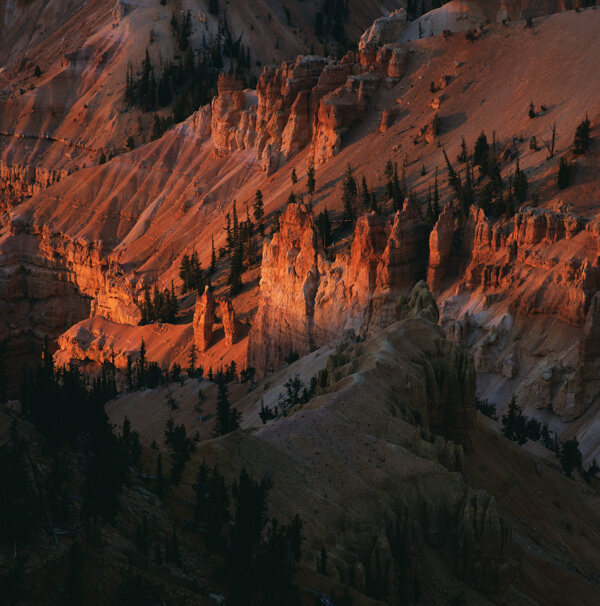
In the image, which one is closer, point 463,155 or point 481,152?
point 481,152

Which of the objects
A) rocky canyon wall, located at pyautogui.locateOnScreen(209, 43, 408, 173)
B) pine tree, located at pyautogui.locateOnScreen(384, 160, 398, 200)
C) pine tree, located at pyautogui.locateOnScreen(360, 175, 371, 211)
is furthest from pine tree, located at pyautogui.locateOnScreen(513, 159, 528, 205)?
rocky canyon wall, located at pyautogui.locateOnScreen(209, 43, 408, 173)

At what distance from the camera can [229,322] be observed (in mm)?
73312

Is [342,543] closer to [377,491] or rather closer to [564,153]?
[377,491]

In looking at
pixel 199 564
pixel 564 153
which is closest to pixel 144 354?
pixel 564 153

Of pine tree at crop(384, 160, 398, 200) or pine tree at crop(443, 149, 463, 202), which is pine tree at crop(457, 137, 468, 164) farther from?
pine tree at crop(384, 160, 398, 200)

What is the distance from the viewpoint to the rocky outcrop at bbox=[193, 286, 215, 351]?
7406cm

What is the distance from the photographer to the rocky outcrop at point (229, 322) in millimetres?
72750

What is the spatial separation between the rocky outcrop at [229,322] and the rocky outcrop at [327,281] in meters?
2.23

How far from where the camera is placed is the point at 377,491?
27.4 metres

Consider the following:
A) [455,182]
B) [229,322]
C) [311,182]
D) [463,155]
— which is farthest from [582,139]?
[311,182]

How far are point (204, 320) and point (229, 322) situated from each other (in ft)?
6.10

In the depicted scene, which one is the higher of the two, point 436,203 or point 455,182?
point 455,182

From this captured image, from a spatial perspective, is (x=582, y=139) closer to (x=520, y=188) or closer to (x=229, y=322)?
(x=520, y=188)

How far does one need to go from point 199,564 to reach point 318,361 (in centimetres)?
3557
